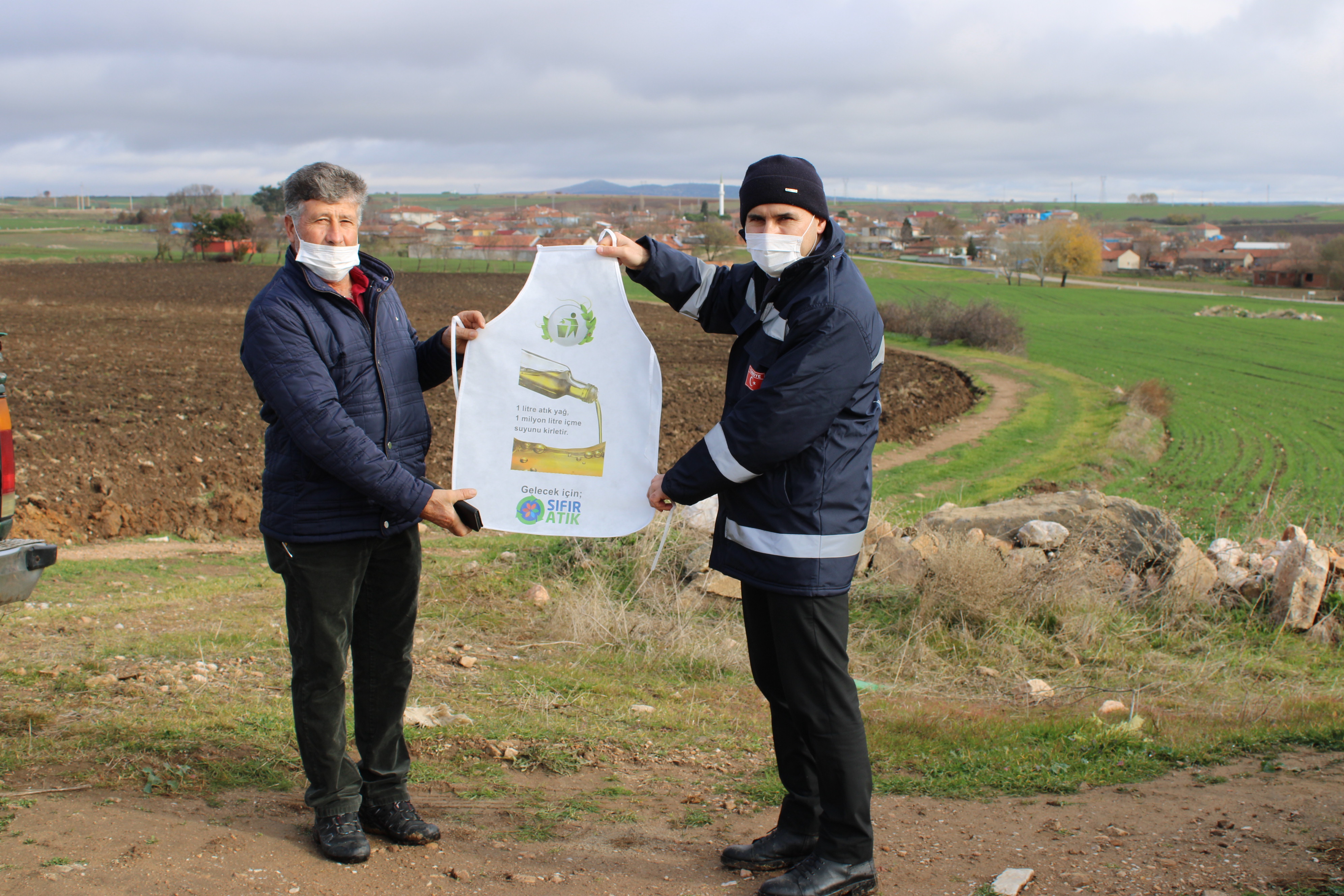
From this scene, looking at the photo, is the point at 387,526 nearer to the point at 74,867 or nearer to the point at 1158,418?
the point at 74,867

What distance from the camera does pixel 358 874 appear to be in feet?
10.2

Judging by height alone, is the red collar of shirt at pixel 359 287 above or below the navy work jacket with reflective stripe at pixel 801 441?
above

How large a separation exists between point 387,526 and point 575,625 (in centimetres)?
322

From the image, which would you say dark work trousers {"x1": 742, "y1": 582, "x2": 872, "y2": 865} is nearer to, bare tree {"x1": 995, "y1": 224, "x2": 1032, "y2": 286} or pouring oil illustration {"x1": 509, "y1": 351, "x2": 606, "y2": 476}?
pouring oil illustration {"x1": 509, "y1": 351, "x2": 606, "y2": 476}

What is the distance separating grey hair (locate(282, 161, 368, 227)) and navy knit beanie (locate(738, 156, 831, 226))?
1.29 m

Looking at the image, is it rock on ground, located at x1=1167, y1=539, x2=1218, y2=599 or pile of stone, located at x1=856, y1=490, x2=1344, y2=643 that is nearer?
pile of stone, located at x1=856, y1=490, x2=1344, y2=643

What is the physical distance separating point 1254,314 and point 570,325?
222 ft

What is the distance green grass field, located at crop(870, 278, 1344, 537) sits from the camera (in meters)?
15.6

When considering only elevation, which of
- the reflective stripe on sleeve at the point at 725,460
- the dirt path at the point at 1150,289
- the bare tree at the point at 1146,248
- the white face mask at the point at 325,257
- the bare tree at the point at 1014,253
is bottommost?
the reflective stripe on sleeve at the point at 725,460

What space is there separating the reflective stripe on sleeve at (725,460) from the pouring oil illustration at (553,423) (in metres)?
0.71

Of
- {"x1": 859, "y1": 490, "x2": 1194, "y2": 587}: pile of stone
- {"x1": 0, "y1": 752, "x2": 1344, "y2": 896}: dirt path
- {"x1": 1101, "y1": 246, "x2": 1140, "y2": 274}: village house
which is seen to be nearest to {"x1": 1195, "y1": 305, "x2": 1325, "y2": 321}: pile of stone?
{"x1": 1101, "y1": 246, "x2": 1140, "y2": 274}: village house

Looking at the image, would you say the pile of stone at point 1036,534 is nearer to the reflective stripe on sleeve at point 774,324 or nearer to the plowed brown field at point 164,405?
the reflective stripe on sleeve at point 774,324

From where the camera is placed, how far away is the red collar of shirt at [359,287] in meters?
3.29

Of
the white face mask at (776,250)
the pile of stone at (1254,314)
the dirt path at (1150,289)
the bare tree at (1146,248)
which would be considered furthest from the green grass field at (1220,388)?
the bare tree at (1146,248)
